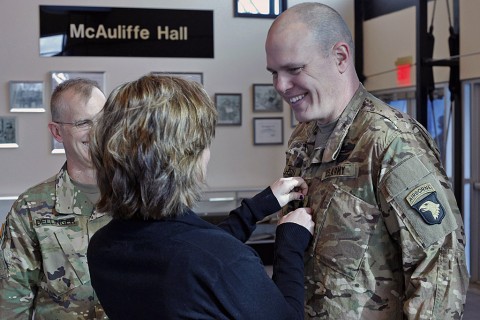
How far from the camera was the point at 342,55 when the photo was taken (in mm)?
1828

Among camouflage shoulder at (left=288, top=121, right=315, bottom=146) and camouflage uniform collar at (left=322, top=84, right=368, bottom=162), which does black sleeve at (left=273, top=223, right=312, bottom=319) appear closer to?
camouflage uniform collar at (left=322, top=84, right=368, bottom=162)

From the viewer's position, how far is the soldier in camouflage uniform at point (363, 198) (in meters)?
1.65

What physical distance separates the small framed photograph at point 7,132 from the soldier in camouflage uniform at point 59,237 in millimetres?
6245

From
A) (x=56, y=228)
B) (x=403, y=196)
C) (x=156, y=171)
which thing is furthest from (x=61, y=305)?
(x=403, y=196)

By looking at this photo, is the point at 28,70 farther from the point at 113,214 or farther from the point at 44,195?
the point at 113,214

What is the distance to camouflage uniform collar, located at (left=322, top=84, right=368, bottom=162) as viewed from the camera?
1.85 meters

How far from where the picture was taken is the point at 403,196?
5.49 ft

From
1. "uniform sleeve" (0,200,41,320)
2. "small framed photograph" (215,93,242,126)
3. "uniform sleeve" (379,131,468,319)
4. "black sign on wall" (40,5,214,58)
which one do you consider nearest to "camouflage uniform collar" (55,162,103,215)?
"uniform sleeve" (0,200,41,320)

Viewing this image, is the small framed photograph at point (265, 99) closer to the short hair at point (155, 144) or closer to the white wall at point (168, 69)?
the white wall at point (168, 69)

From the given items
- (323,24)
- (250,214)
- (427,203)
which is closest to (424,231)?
(427,203)

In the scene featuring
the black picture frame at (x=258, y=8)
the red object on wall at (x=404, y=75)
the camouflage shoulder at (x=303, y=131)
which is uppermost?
the black picture frame at (x=258, y=8)

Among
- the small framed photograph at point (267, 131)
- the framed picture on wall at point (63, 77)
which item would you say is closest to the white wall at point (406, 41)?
the small framed photograph at point (267, 131)

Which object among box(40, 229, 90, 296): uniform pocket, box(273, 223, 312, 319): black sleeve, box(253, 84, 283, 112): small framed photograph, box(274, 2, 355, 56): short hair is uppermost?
box(253, 84, 283, 112): small framed photograph

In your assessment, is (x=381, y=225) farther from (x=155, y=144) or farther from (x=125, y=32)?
(x=125, y=32)
